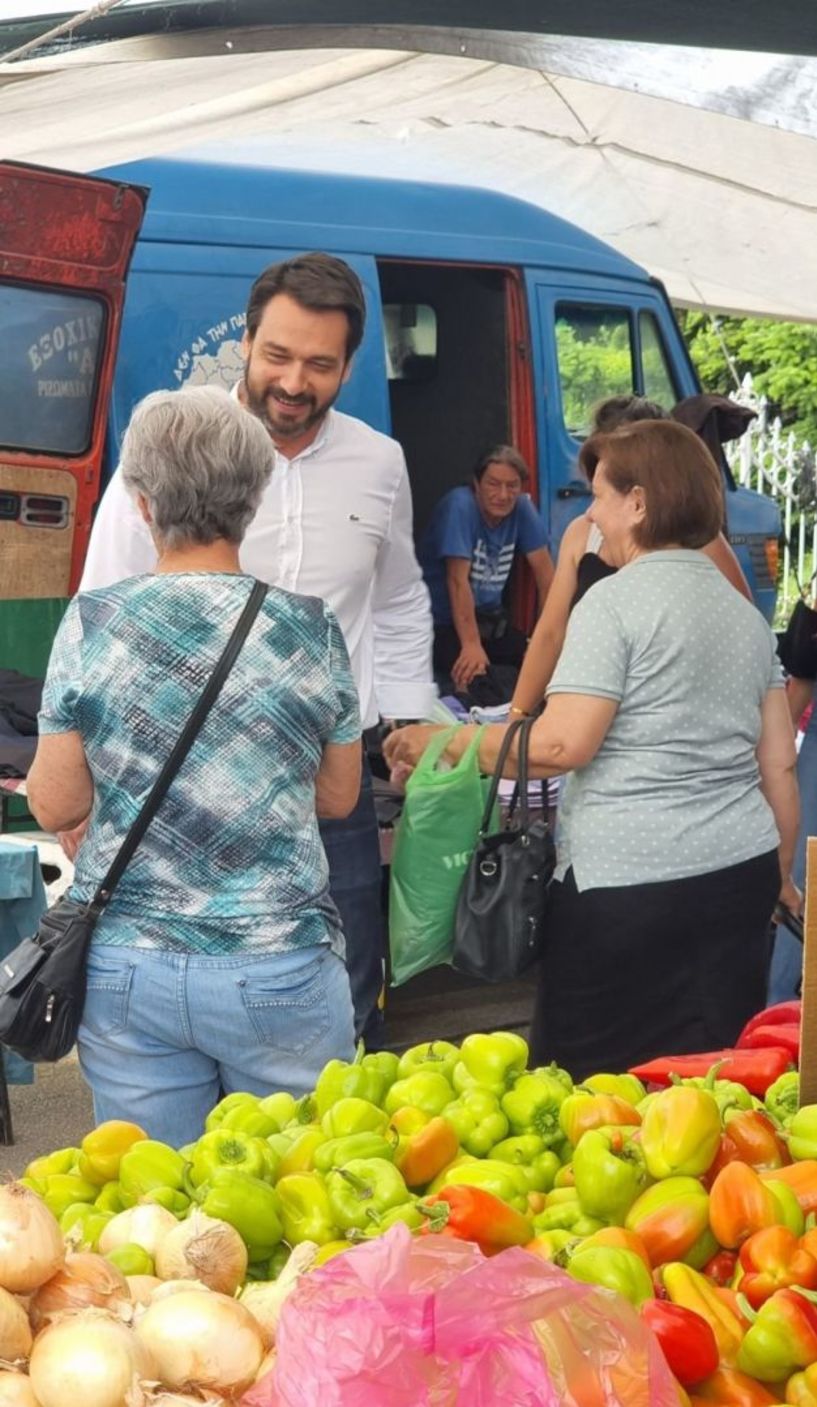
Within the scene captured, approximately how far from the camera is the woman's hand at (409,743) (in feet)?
12.2

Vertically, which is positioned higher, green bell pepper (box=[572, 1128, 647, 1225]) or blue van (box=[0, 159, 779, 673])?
blue van (box=[0, 159, 779, 673])

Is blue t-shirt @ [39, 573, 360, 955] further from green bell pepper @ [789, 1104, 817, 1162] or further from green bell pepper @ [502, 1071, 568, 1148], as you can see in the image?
green bell pepper @ [789, 1104, 817, 1162]

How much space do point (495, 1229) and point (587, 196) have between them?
298 inches

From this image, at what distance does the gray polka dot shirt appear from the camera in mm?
3395

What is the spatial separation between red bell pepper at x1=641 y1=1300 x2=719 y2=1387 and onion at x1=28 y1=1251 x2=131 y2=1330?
20.4 inches

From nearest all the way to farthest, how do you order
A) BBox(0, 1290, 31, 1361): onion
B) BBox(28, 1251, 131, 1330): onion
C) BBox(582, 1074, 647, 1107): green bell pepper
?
1. BBox(0, 1290, 31, 1361): onion
2. BBox(28, 1251, 131, 1330): onion
3. BBox(582, 1074, 647, 1107): green bell pepper

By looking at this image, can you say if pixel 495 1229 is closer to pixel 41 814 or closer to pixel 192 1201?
pixel 192 1201

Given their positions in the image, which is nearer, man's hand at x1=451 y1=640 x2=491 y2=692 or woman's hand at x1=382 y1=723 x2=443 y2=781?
woman's hand at x1=382 y1=723 x2=443 y2=781

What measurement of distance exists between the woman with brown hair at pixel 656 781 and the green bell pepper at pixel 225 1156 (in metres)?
1.42

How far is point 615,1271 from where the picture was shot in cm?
181

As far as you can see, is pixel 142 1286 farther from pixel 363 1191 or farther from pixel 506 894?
pixel 506 894

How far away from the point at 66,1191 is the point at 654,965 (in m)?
1.56

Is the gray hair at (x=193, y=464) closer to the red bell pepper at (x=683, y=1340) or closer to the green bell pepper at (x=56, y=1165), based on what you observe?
the green bell pepper at (x=56, y=1165)

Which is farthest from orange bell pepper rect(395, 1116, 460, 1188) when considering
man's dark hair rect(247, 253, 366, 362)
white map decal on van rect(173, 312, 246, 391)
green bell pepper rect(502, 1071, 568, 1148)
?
white map decal on van rect(173, 312, 246, 391)
